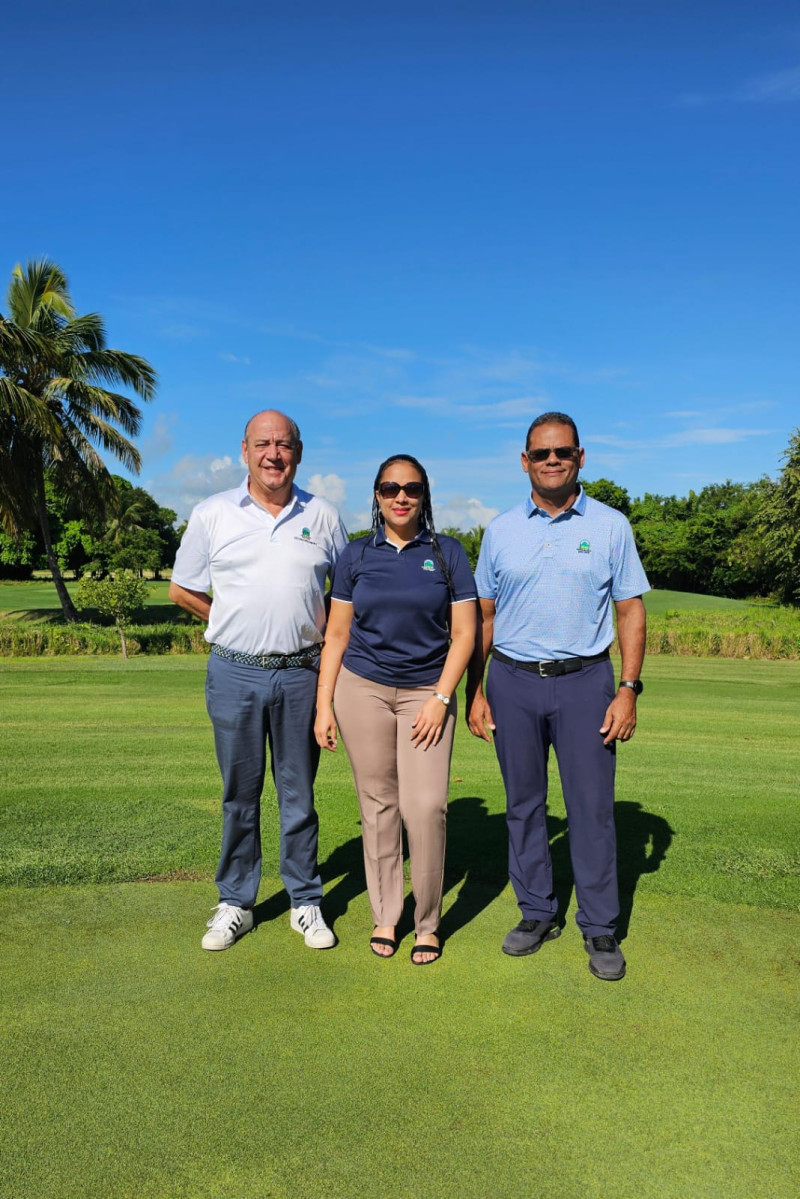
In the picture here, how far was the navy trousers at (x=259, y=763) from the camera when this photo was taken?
396 cm

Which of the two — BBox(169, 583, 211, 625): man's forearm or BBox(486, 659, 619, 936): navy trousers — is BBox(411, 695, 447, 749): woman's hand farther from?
BBox(169, 583, 211, 625): man's forearm

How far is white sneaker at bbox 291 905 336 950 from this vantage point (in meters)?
3.80

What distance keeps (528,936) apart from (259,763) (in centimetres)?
143

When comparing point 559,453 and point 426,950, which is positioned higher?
point 559,453

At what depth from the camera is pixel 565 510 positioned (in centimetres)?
386

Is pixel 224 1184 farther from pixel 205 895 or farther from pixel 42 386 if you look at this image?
pixel 42 386

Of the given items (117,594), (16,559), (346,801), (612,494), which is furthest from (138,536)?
(346,801)

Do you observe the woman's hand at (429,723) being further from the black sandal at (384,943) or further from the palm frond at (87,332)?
the palm frond at (87,332)

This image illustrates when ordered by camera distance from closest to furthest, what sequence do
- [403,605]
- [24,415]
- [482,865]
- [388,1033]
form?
[388,1033] → [403,605] → [482,865] → [24,415]

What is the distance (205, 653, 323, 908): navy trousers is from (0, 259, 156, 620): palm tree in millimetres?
23706

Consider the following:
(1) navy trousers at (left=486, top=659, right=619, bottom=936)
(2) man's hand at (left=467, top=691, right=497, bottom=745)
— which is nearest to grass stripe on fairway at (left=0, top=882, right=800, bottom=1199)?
(1) navy trousers at (left=486, top=659, right=619, bottom=936)

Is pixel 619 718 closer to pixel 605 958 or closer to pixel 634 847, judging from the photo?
pixel 605 958

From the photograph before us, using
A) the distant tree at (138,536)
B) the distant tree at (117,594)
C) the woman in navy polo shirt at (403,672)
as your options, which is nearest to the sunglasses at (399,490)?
the woman in navy polo shirt at (403,672)

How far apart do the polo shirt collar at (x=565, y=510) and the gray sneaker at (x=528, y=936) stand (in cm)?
182
